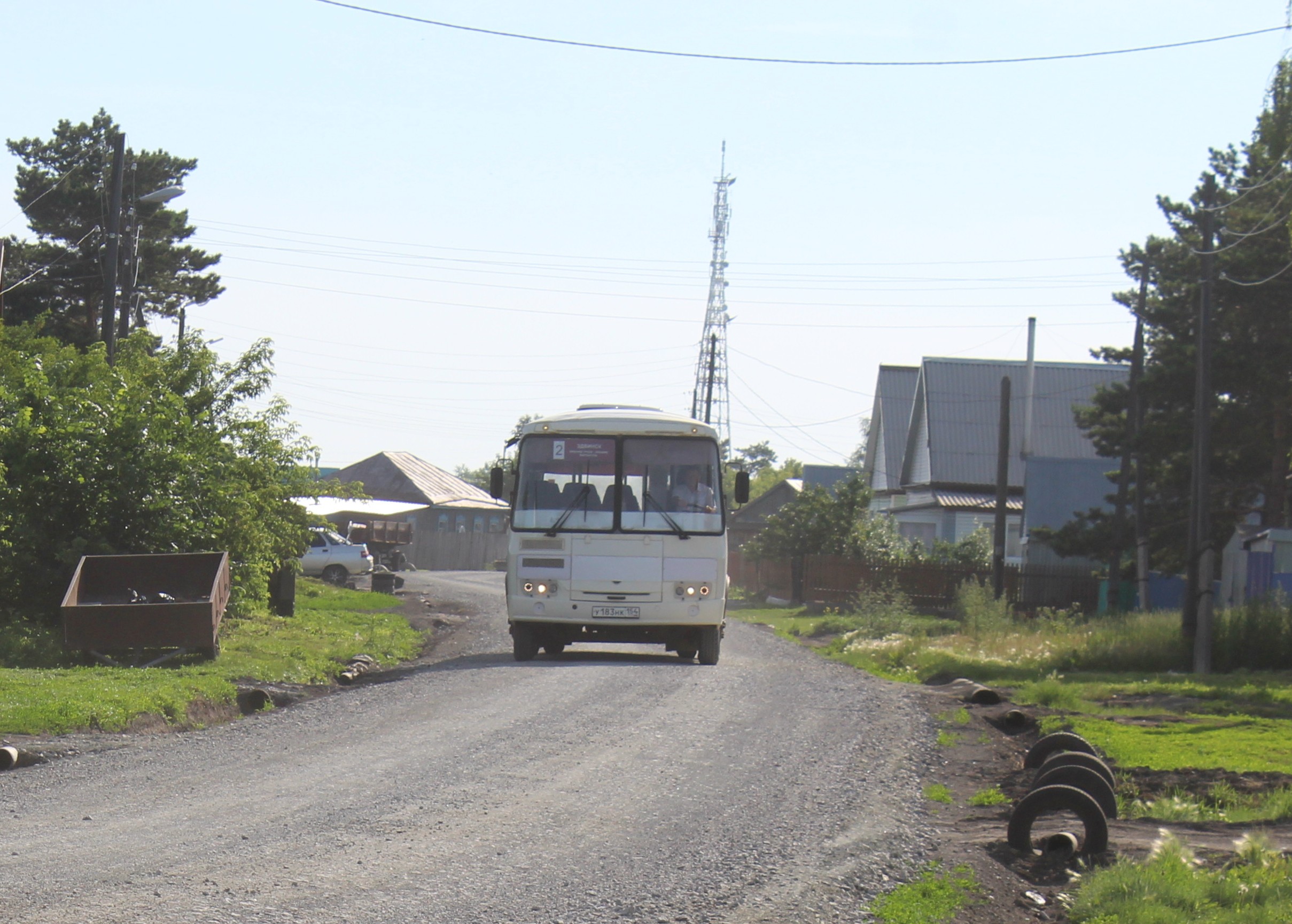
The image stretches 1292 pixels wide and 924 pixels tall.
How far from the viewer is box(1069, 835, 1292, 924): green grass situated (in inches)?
245

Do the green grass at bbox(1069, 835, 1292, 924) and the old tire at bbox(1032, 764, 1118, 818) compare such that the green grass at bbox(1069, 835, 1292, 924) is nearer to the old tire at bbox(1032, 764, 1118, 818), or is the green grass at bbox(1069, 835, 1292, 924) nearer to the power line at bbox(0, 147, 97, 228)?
the old tire at bbox(1032, 764, 1118, 818)

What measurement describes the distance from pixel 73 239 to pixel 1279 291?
29509mm

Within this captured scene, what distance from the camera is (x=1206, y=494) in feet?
77.8

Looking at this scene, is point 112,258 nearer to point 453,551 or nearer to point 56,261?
point 56,261

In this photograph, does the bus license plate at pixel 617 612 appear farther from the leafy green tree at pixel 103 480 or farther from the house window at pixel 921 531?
the house window at pixel 921 531

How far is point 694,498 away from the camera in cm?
1648

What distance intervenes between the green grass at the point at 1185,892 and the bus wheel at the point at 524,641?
10787mm

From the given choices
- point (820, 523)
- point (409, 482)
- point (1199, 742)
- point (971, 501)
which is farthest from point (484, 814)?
point (409, 482)

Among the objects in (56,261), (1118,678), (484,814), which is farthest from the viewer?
(56,261)

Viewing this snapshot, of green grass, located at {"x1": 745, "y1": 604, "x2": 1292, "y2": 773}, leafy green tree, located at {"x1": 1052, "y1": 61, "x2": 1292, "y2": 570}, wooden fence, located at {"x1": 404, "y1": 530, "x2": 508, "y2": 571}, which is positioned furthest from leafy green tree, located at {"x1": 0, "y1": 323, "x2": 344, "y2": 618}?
wooden fence, located at {"x1": 404, "y1": 530, "x2": 508, "y2": 571}

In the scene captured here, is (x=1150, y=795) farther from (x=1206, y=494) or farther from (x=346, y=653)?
(x=1206, y=494)

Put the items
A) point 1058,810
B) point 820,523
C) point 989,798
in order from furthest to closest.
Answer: point 820,523, point 989,798, point 1058,810

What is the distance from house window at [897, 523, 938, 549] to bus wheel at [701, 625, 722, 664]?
31068 mm

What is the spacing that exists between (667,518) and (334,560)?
2517cm
